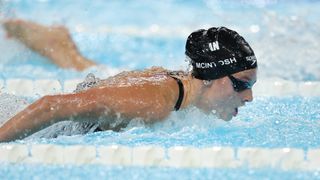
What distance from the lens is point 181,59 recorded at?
590cm

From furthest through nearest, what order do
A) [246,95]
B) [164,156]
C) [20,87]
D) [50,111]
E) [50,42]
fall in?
1. [50,42]
2. [20,87]
3. [246,95]
4. [164,156]
5. [50,111]

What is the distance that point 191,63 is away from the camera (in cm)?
340

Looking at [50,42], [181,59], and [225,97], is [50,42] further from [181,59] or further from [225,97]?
[225,97]

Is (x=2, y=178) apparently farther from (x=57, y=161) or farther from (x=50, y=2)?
(x=50, y=2)

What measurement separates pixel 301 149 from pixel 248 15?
422 cm

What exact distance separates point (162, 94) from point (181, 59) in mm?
2749

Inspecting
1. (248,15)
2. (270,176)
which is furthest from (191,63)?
(248,15)

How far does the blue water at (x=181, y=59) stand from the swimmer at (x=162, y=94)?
10 cm

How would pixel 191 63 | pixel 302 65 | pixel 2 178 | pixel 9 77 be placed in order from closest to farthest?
pixel 2 178, pixel 191 63, pixel 9 77, pixel 302 65

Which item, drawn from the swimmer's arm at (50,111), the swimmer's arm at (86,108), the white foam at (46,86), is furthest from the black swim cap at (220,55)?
the white foam at (46,86)

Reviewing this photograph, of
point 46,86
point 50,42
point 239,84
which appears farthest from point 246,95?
point 50,42

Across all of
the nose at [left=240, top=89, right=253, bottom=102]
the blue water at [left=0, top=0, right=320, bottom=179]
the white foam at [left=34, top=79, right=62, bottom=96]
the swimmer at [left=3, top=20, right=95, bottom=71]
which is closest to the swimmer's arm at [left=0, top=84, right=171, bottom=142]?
the blue water at [left=0, top=0, right=320, bottom=179]

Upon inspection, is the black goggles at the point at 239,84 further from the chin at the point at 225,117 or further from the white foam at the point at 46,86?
the white foam at the point at 46,86

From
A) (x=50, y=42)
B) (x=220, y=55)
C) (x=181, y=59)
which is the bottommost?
(x=220, y=55)
